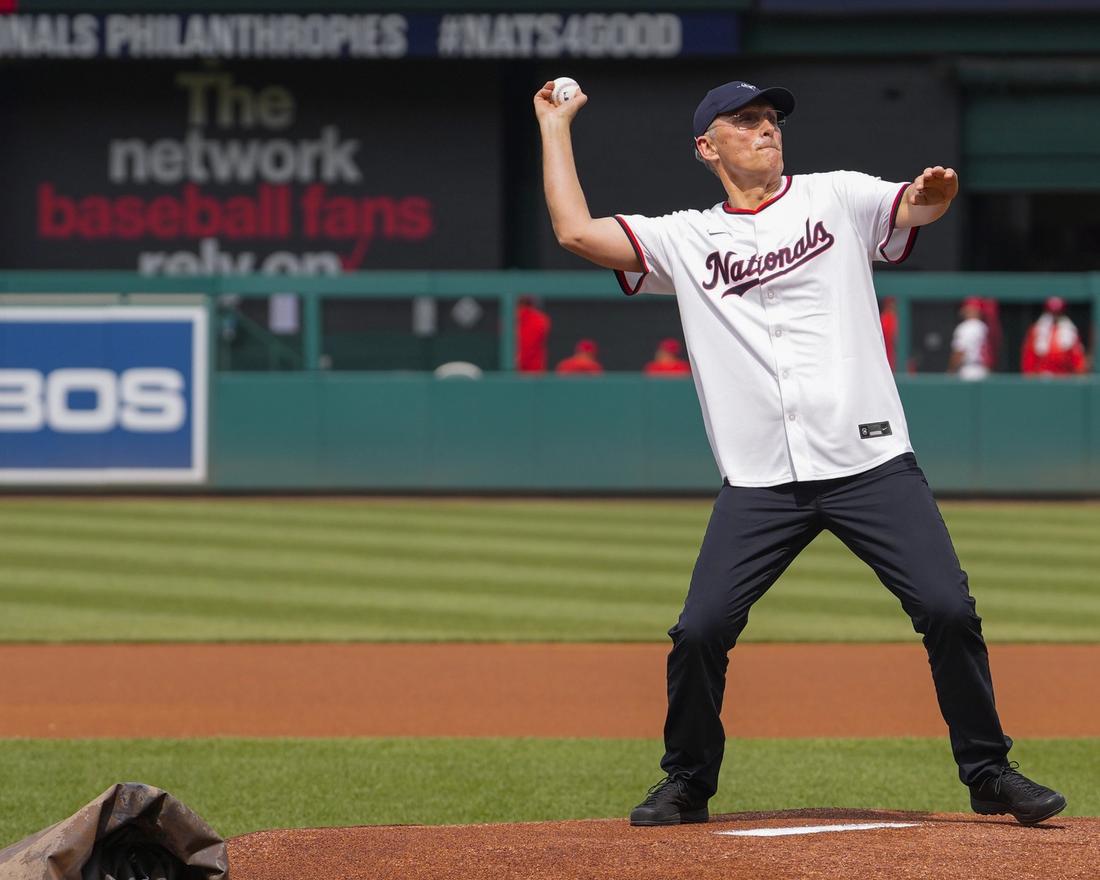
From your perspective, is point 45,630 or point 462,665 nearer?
point 462,665

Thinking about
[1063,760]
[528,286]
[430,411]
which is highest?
[528,286]

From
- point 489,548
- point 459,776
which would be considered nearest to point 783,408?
point 459,776

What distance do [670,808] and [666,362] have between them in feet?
46.3

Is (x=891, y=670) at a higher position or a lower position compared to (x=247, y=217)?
lower

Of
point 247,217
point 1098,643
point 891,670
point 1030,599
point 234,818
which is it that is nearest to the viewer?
point 234,818

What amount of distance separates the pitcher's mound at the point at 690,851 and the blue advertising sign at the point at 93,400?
13991mm

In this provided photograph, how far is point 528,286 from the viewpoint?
18703 millimetres

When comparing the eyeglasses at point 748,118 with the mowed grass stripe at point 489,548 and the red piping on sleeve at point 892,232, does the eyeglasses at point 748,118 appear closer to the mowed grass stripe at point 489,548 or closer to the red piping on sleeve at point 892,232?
the red piping on sleeve at point 892,232

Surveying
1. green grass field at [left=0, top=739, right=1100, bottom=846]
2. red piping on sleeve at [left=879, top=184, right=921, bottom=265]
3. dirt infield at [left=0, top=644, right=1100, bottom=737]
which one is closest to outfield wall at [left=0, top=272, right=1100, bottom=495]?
dirt infield at [left=0, top=644, right=1100, bottom=737]

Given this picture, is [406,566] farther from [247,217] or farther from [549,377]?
[247,217]

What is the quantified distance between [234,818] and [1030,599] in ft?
22.4

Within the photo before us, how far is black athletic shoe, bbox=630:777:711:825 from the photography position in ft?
14.6

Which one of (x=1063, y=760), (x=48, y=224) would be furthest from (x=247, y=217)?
(x=1063, y=760)

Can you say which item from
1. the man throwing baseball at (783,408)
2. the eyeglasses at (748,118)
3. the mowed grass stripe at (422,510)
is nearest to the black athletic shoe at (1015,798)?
the man throwing baseball at (783,408)
